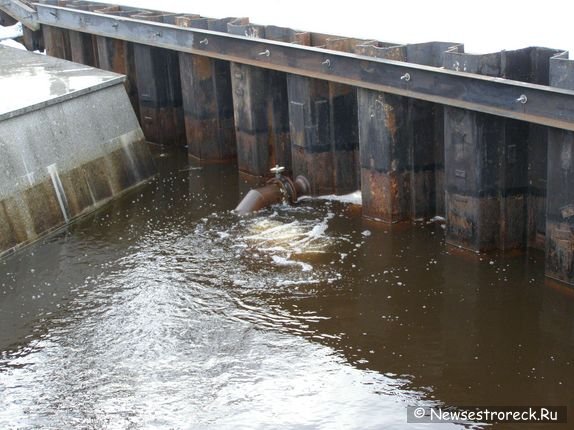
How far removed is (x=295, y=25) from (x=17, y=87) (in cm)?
790

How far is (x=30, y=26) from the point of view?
77.6ft


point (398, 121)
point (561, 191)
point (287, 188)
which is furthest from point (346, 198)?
point (561, 191)

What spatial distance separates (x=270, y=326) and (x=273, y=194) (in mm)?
4435

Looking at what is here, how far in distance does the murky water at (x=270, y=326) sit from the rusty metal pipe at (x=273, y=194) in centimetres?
21

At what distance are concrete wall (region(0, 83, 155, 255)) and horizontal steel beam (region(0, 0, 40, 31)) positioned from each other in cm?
701

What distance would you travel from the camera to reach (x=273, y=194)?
610 inches

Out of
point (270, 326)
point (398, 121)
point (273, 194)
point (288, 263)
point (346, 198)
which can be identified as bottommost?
point (270, 326)

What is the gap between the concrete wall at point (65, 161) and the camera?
48.0ft

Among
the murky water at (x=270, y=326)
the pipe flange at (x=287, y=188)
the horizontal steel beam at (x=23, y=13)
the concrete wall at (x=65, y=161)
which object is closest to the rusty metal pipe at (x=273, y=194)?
the pipe flange at (x=287, y=188)

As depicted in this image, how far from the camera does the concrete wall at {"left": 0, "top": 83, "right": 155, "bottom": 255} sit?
1462 cm

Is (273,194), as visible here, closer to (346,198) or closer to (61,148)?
(346,198)

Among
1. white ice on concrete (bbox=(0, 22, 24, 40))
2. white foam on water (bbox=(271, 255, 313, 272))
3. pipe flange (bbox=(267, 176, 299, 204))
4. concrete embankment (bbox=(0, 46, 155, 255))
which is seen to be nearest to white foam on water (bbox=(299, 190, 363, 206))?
pipe flange (bbox=(267, 176, 299, 204))

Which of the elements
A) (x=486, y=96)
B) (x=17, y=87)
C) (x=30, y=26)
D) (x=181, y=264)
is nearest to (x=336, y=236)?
(x=181, y=264)

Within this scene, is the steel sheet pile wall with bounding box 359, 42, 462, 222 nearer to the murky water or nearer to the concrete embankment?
the murky water
